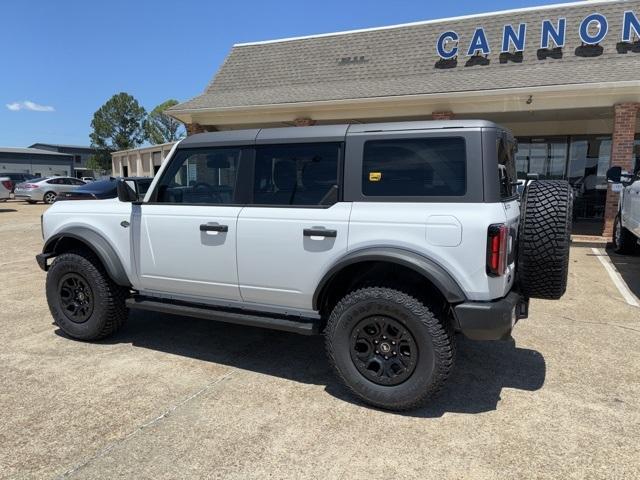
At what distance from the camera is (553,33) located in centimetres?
1166

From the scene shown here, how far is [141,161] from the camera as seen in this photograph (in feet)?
118

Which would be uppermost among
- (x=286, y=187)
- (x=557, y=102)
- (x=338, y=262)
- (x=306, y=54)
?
(x=306, y=54)

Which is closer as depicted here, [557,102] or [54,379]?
[54,379]

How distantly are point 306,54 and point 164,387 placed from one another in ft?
42.4

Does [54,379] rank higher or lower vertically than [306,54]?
lower

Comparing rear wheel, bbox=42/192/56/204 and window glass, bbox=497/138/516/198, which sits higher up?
window glass, bbox=497/138/516/198

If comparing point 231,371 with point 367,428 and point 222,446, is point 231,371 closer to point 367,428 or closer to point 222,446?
point 222,446

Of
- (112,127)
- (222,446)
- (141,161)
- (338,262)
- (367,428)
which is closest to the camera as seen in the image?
(222,446)

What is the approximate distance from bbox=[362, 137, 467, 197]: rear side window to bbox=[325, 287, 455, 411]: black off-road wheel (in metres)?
0.70

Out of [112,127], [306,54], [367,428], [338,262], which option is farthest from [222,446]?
[112,127]

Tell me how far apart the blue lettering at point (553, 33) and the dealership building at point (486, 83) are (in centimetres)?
2

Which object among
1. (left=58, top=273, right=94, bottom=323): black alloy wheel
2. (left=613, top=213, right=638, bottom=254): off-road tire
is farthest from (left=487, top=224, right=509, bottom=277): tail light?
(left=613, top=213, right=638, bottom=254): off-road tire

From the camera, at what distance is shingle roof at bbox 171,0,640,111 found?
11.0 meters

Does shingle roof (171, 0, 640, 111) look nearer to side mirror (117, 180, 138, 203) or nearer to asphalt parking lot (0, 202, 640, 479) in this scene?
asphalt parking lot (0, 202, 640, 479)
